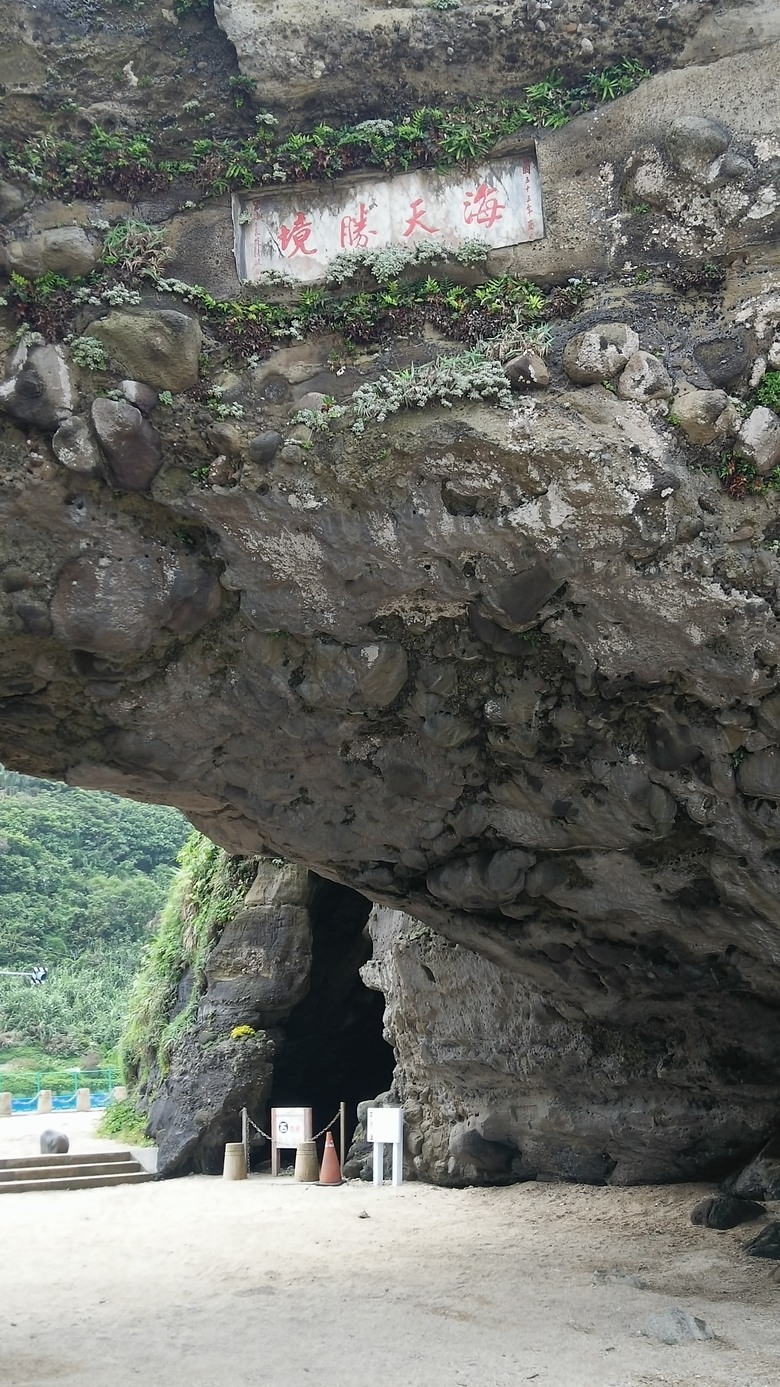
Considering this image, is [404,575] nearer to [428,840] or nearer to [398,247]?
[398,247]

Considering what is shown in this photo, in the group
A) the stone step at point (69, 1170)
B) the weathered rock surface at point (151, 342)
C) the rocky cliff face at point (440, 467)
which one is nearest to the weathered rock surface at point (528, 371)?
the rocky cliff face at point (440, 467)

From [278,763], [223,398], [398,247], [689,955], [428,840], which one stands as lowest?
[689,955]

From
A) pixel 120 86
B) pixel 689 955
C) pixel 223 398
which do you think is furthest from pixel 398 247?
pixel 689 955

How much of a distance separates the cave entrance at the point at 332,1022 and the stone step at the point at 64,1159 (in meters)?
2.19

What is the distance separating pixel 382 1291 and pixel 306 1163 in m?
5.05

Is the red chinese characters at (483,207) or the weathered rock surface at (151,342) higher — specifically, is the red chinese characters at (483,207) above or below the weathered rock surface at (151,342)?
above

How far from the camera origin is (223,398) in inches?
227

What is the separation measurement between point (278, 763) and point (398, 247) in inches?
133

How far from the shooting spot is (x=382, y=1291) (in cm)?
741

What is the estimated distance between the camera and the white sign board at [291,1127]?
12172mm

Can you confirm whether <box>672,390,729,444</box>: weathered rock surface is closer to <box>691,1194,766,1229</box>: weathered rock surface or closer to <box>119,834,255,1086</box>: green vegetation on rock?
<box>691,1194,766,1229</box>: weathered rock surface

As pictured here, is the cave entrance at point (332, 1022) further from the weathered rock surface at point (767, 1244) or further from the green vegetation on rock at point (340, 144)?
the green vegetation on rock at point (340, 144)

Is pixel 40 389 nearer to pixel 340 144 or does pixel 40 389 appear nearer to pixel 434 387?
pixel 434 387

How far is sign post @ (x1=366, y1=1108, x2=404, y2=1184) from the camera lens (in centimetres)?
1165
